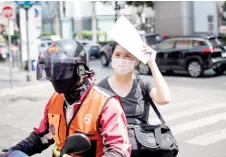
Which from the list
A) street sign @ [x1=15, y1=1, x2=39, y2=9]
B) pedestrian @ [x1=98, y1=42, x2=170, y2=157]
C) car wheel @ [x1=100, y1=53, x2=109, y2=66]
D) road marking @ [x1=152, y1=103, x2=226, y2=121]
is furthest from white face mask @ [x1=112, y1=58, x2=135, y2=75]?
car wheel @ [x1=100, y1=53, x2=109, y2=66]

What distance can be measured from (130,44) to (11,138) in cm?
491

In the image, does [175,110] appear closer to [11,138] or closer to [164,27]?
[11,138]

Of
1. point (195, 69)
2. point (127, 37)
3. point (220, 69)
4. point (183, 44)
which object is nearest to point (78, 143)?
point (127, 37)

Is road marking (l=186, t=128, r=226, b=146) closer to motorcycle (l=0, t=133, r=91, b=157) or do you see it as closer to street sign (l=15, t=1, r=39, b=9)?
motorcycle (l=0, t=133, r=91, b=157)

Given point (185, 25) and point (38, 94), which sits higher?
point (185, 25)

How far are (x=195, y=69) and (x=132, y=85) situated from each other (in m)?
13.3

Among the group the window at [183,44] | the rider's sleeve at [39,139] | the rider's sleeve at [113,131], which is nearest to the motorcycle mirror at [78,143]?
the rider's sleeve at [113,131]

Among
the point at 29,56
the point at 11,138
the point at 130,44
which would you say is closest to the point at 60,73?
the point at 130,44

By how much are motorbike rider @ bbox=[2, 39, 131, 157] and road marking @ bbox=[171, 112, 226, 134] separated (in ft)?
17.5

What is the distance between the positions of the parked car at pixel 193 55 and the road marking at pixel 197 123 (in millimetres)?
7452

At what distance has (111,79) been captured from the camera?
349 cm

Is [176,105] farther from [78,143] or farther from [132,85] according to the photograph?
[78,143]

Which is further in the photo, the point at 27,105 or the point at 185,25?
the point at 185,25

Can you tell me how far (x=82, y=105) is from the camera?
2.25 meters
